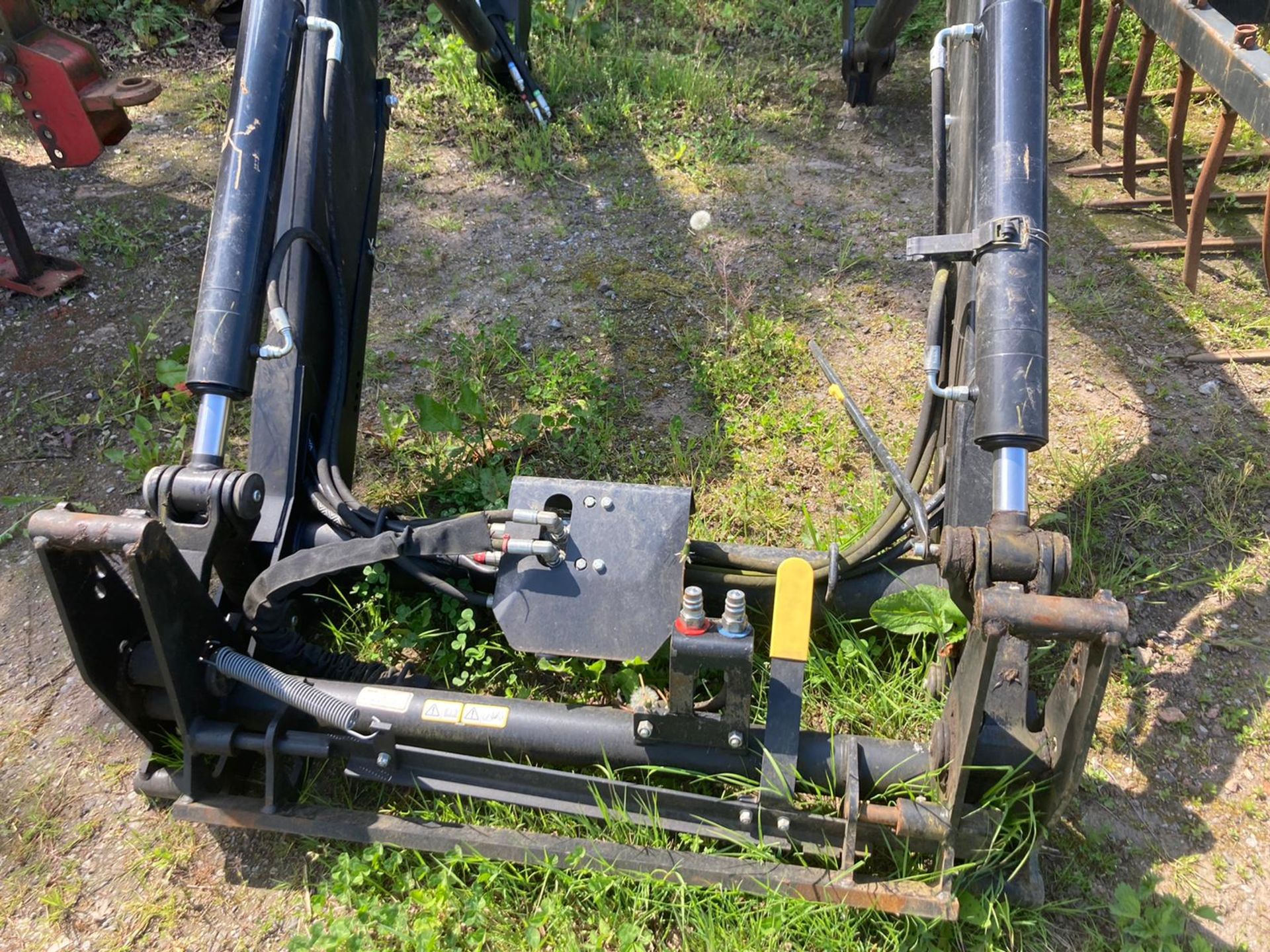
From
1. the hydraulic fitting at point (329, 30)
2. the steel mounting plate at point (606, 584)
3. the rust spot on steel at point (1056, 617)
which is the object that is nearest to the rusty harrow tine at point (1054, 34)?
the hydraulic fitting at point (329, 30)

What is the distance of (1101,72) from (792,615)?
346 centimetres

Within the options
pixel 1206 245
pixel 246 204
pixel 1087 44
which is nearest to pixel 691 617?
pixel 246 204

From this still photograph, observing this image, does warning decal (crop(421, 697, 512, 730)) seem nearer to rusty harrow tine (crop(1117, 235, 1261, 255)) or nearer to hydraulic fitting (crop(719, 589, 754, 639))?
hydraulic fitting (crop(719, 589, 754, 639))

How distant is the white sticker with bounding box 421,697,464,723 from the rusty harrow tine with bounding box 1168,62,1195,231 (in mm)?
3088

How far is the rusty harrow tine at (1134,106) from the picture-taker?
3.49m

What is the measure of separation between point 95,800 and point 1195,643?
2.80 meters

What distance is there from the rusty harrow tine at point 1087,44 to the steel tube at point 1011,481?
10.4 feet

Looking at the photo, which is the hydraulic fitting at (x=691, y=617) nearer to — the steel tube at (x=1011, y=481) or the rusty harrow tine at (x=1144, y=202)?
the steel tube at (x=1011, y=481)

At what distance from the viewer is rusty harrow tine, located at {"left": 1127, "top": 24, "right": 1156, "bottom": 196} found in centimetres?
349

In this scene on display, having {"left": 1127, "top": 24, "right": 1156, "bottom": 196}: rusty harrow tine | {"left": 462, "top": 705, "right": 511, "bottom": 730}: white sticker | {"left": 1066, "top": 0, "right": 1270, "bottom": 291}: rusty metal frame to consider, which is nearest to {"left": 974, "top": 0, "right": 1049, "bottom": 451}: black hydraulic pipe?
{"left": 1066, "top": 0, "right": 1270, "bottom": 291}: rusty metal frame

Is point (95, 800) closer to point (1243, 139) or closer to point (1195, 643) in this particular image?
point (1195, 643)

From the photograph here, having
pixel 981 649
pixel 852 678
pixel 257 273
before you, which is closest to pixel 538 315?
pixel 257 273

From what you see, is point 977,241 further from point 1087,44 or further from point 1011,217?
point 1087,44

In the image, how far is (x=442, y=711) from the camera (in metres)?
1.91
